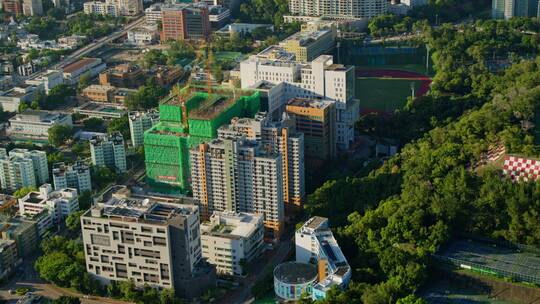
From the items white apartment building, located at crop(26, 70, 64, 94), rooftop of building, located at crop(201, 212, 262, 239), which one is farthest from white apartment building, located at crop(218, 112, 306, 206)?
white apartment building, located at crop(26, 70, 64, 94)

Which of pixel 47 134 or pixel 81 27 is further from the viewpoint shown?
pixel 81 27

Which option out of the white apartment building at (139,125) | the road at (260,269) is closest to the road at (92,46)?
the white apartment building at (139,125)

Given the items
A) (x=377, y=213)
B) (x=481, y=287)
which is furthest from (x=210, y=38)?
(x=481, y=287)

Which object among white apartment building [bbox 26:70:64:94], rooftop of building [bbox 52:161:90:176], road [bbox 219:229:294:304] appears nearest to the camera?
road [bbox 219:229:294:304]

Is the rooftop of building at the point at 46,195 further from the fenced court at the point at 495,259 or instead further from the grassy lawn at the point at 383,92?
the grassy lawn at the point at 383,92

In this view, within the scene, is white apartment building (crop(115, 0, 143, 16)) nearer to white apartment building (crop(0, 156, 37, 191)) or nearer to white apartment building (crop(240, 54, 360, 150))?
white apartment building (crop(240, 54, 360, 150))

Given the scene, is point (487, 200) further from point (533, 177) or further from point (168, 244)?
point (168, 244)
